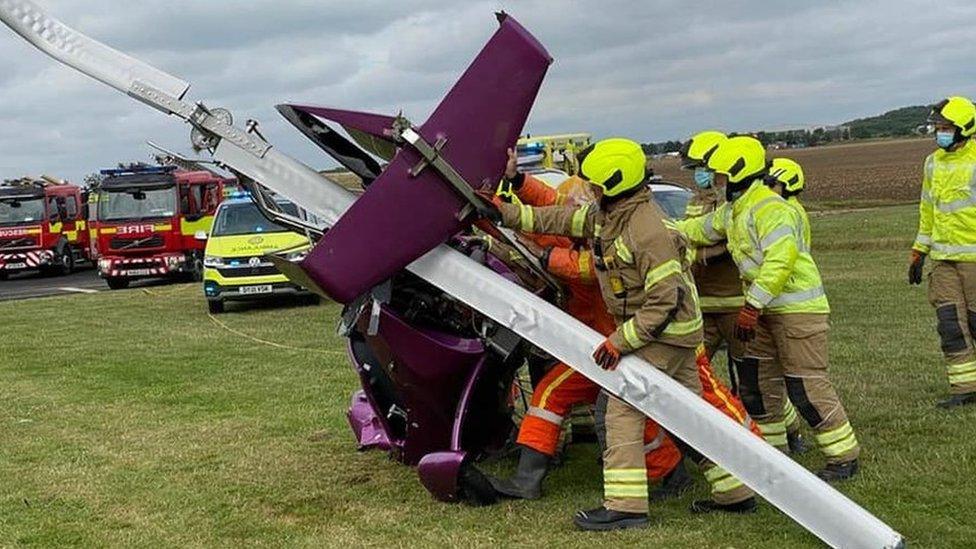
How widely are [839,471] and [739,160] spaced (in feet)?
5.82

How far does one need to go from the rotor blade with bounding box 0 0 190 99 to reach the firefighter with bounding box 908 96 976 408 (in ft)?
16.6

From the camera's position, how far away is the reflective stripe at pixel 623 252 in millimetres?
4863

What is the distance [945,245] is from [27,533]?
6004 mm

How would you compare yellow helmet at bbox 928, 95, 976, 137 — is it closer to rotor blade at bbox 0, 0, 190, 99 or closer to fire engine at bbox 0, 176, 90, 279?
rotor blade at bbox 0, 0, 190, 99

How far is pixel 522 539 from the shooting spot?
4863 mm

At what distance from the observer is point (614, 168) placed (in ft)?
16.0

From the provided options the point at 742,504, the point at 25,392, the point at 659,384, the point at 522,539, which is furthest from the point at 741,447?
the point at 25,392

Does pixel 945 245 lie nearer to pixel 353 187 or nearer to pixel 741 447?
pixel 741 447

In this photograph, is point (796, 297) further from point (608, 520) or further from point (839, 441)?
point (608, 520)

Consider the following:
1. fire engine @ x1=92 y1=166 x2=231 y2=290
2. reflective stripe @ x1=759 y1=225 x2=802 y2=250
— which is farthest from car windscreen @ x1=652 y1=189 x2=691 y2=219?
fire engine @ x1=92 y1=166 x2=231 y2=290

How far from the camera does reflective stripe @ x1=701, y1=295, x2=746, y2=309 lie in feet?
21.3

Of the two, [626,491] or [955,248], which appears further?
[955,248]

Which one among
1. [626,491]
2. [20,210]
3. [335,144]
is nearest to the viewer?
[626,491]

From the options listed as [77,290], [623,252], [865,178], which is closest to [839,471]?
[623,252]
